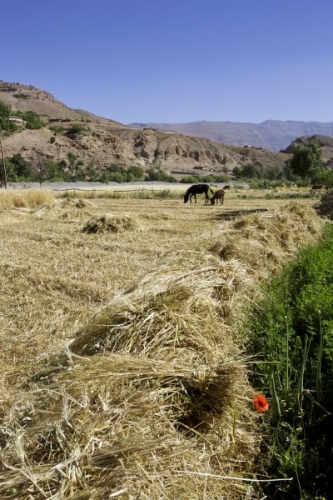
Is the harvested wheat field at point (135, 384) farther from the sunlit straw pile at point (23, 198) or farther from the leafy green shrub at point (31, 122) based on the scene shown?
the leafy green shrub at point (31, 122)

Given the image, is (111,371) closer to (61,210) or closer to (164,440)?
(164,440)

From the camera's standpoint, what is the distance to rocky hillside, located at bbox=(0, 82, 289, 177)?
7150 centimetres

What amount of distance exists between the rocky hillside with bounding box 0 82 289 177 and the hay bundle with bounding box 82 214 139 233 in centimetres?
5690

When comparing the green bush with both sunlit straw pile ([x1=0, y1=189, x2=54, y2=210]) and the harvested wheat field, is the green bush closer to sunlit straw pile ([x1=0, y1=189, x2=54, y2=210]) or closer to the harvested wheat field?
the harvested wheat field

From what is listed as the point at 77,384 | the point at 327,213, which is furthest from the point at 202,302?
the point at 327,213

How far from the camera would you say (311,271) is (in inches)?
184

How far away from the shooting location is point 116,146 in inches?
3157

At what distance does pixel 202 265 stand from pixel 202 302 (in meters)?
1.02

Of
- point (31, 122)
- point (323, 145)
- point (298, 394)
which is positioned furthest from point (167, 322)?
point (323, 145)

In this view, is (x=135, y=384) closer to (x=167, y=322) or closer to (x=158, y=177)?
(x=167, y=322)

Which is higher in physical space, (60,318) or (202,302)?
(202,302)

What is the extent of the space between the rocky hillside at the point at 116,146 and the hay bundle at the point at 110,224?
2240 inches

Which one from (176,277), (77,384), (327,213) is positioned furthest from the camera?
(327,213)

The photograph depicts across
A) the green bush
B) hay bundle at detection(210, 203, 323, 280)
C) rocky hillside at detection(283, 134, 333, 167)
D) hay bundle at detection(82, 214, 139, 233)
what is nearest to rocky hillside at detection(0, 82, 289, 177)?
rocky hillside at detection(283, 134, 333, 167)
